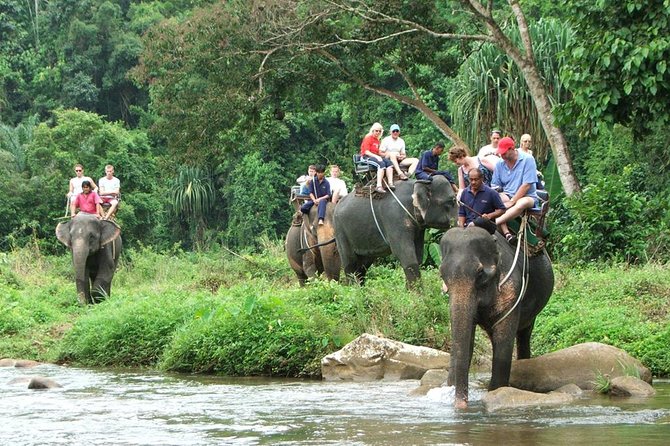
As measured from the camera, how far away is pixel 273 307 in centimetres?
1406

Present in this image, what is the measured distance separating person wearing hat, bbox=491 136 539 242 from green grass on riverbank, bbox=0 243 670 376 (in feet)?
8.19

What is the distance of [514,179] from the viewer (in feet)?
38.4

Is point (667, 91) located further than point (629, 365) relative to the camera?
Yes

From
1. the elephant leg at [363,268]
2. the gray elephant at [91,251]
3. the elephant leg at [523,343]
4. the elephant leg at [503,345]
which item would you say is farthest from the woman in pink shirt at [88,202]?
the elephant leg at [503,345]

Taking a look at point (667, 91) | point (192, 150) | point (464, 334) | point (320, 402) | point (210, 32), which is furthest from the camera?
point (192, 150)

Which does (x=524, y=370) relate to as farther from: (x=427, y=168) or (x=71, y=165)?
(x=71, y=165)

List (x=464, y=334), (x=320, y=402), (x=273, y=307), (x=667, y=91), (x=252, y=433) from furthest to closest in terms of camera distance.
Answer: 1. (x=667, y=91)
2. (x=273, y=307)
3. (x=320, y=402)
4. (x=464, y=334)
5. (x=252, y=433)

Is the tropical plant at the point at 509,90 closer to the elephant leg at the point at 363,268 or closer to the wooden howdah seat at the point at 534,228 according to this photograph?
the elephant leg at the point at 363,268

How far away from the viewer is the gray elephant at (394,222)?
16109mm

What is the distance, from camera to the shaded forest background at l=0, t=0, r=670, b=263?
16.9 meters

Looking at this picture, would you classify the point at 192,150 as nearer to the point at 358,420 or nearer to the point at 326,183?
the point at 326,183

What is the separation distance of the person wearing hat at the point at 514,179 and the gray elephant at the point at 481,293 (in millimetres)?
396

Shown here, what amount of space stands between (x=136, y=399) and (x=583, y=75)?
7541 millimetres

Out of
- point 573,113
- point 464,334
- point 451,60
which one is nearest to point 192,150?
point 451,60
